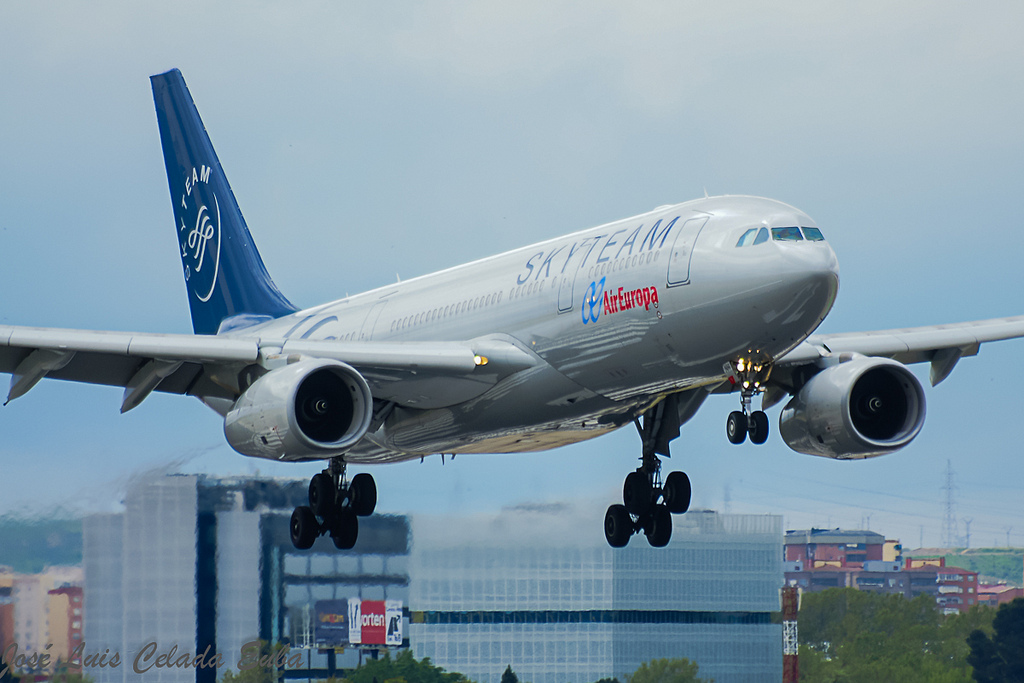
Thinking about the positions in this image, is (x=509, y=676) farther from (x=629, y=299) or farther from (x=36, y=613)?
(x=629, y=299)

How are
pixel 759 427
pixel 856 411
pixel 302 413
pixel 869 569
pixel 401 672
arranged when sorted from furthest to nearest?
pixel 869 569, pixel 401 672, pixel 856 411, pixel 302 413, pixel 759 427

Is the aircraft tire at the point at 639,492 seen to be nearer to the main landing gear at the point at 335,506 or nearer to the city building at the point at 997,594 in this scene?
the main landing gear at the point at 335,506

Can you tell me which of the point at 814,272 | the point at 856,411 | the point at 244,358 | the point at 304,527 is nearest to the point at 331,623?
the point at 304,527

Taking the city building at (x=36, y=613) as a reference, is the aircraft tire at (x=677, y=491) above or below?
above

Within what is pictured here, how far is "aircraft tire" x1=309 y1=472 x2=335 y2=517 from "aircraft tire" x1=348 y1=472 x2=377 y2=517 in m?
0.42

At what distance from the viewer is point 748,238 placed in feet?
58.4

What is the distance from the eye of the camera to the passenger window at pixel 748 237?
58.2ft

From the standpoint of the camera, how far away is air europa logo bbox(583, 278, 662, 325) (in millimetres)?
18438

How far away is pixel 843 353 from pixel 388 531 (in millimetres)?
17238

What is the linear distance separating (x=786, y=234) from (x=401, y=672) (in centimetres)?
2536

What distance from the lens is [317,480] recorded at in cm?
2394

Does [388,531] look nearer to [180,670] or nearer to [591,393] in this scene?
[180,670]

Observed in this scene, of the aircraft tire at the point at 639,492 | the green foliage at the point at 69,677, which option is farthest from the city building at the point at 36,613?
the aircraft tire at the point at 639,492

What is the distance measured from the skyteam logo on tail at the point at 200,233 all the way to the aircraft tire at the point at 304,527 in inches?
277
